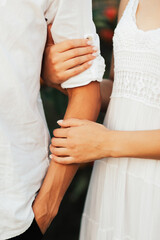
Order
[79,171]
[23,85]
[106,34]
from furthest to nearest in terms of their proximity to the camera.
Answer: [79,171] → [106,34] → [23,85]

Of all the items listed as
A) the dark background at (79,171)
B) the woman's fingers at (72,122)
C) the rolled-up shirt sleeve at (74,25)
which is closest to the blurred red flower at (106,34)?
the dark background at (79,171)

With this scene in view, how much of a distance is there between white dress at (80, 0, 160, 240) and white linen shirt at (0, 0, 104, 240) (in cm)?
16

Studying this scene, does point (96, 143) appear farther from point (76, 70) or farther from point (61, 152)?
point (76, 70)

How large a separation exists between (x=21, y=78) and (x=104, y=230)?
0.65m

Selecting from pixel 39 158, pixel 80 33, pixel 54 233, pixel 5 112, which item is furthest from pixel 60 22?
pixel 54 233

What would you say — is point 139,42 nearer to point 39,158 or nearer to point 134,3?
point 134,3

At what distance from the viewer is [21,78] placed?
3.27 ft

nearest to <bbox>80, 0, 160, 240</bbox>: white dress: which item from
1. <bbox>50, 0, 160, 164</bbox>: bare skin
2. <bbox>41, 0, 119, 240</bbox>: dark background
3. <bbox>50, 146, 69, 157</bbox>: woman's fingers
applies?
<bbox>50, 0, 160, 164</bbox>: bare skin

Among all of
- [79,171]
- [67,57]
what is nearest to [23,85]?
[67,57]

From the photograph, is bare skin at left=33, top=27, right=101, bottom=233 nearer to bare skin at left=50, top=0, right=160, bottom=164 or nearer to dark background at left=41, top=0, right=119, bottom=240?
bare skin at left=50, top=0, right=160, bottom=164

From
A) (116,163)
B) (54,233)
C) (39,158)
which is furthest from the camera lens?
(54,233)

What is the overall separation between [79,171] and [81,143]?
5.32 feet

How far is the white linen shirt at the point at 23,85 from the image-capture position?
3.18 feet

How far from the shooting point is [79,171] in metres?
2.67
